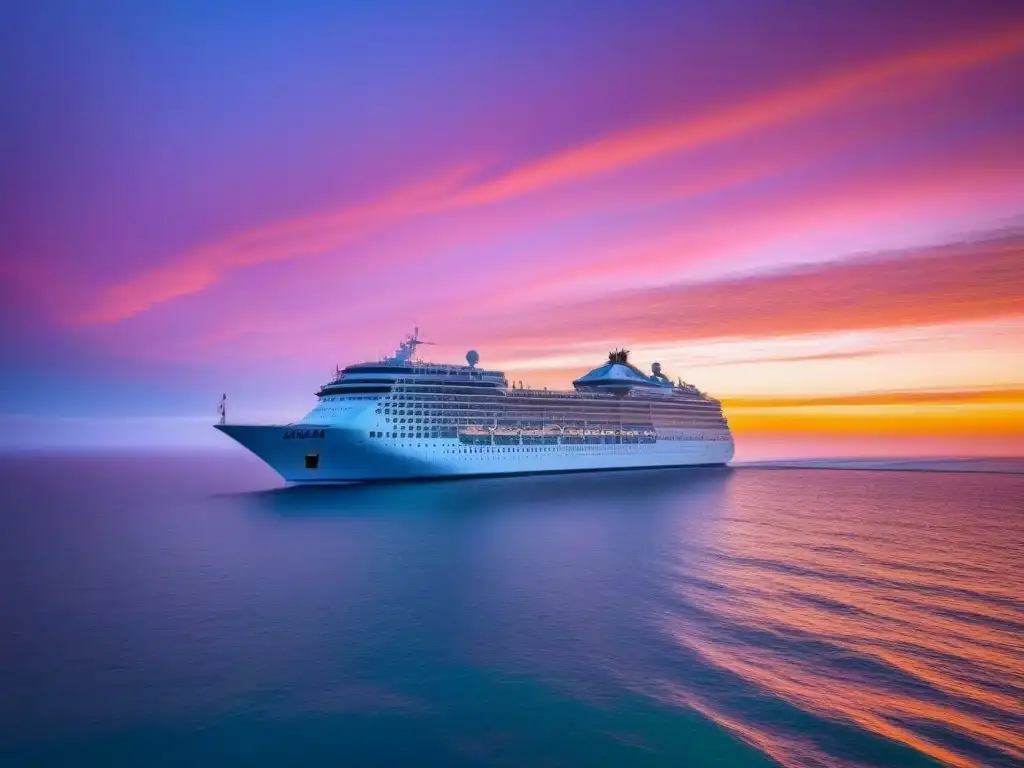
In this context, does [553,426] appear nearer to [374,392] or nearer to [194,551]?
[374,392]

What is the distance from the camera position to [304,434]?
6016cm

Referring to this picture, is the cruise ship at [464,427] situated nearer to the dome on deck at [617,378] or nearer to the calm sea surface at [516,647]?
the dome on deck at [617,378]

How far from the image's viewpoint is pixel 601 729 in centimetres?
1351

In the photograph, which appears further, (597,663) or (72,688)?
(597,663)

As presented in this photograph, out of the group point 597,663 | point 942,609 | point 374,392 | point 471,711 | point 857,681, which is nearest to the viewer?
point 471,711

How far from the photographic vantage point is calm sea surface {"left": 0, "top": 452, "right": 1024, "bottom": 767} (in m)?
13.0

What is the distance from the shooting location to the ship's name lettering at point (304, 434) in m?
59.8

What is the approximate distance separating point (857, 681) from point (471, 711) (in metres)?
10.2

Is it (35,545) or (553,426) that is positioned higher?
(553,426)

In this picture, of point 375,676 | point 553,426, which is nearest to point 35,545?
point 375,676

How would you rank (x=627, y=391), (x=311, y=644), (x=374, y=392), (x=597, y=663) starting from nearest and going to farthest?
1. (x=597, y=663)
2. (x=311, y=644)
3. (x=374, y=392)
4. (x=627, y=391)

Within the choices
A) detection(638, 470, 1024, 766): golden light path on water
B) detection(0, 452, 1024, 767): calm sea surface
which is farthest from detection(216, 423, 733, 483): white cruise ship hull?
detection(638, 470, 1024, 766): golden light path on water

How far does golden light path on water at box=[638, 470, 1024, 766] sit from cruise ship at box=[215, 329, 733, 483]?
36555 millimetres

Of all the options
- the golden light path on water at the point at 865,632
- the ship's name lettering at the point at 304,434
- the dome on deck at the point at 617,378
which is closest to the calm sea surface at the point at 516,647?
the golden light path on water at the point at 865,632
